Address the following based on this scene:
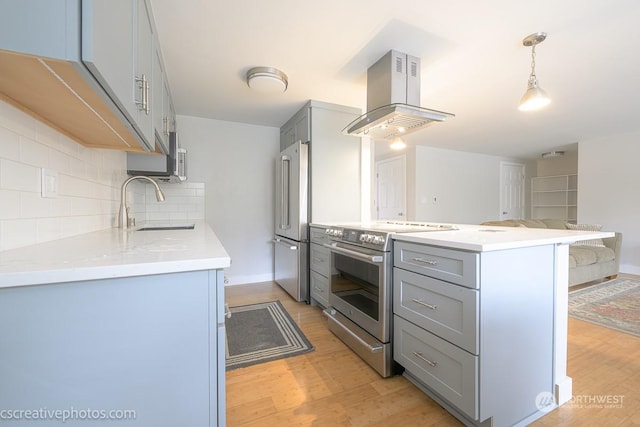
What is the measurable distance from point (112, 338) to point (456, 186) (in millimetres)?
5921

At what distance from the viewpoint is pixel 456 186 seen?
5492mm

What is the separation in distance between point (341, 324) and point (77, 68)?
1962 mm

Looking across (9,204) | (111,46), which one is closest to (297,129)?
(111,46)

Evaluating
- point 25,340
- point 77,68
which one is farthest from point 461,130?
point 25,340

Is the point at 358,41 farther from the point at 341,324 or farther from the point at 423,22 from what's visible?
the point at 341,324

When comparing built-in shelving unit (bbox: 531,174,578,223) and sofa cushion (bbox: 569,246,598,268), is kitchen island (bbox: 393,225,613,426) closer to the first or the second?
sofa cushion (bbox: 569,246,598,268)

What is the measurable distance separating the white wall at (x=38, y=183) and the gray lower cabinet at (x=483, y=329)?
170 centimetres

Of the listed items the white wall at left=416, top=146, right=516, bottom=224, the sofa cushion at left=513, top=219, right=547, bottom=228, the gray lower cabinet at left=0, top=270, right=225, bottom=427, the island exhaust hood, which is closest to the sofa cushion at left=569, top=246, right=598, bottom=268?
the sofa cushion at left=513, top=219, right=547, bottom=228

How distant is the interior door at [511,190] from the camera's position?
6.10 metres

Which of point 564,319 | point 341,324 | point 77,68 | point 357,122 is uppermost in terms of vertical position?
point 357,122

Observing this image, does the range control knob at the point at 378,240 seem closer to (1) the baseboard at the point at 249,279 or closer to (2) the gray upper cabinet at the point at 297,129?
(2) the gray upper cabinet at the point at 297,129

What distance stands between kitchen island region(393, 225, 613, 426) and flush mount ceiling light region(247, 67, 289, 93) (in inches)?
67.8

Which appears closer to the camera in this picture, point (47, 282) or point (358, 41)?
point (47, 282)

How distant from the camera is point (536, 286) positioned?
1.30 m
